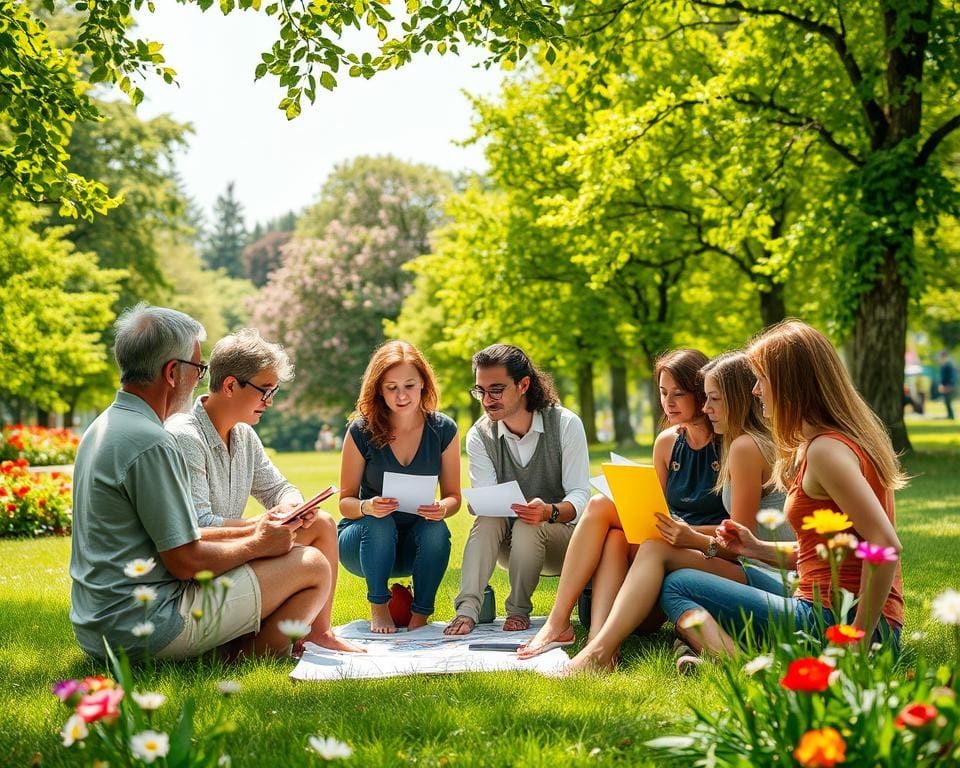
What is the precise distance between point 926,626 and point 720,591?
1634 millimetres

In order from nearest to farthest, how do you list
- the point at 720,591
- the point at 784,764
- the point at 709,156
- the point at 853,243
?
the point at 784,764
the point at 720,591
the point at 853,243
the point at 709,156

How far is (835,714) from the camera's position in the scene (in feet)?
8.11

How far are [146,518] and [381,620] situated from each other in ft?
7.18

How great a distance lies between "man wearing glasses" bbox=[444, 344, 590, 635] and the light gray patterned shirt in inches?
44.4

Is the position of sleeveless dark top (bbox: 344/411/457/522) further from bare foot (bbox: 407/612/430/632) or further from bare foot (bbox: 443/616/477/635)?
bare foot (bbox: 443/616/477/635)

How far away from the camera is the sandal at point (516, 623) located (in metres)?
5.66

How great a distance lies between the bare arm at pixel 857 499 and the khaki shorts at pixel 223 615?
7.51 ft

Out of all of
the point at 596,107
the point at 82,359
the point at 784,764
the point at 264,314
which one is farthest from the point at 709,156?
the point at 264,314

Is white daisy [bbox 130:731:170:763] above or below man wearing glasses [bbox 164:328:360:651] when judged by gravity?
below

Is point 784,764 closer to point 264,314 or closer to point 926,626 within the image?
point 926,626

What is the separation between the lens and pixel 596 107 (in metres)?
22.6

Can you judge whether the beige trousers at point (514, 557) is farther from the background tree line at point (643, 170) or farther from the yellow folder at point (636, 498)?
the background tree line at point (643, 170)

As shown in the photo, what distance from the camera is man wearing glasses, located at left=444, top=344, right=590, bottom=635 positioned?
5.69 meters

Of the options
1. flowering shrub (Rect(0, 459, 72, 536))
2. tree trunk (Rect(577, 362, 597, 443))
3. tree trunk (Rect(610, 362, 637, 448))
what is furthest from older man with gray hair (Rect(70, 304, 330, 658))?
tree trunk (Rect(577, 362, 597, 443))
